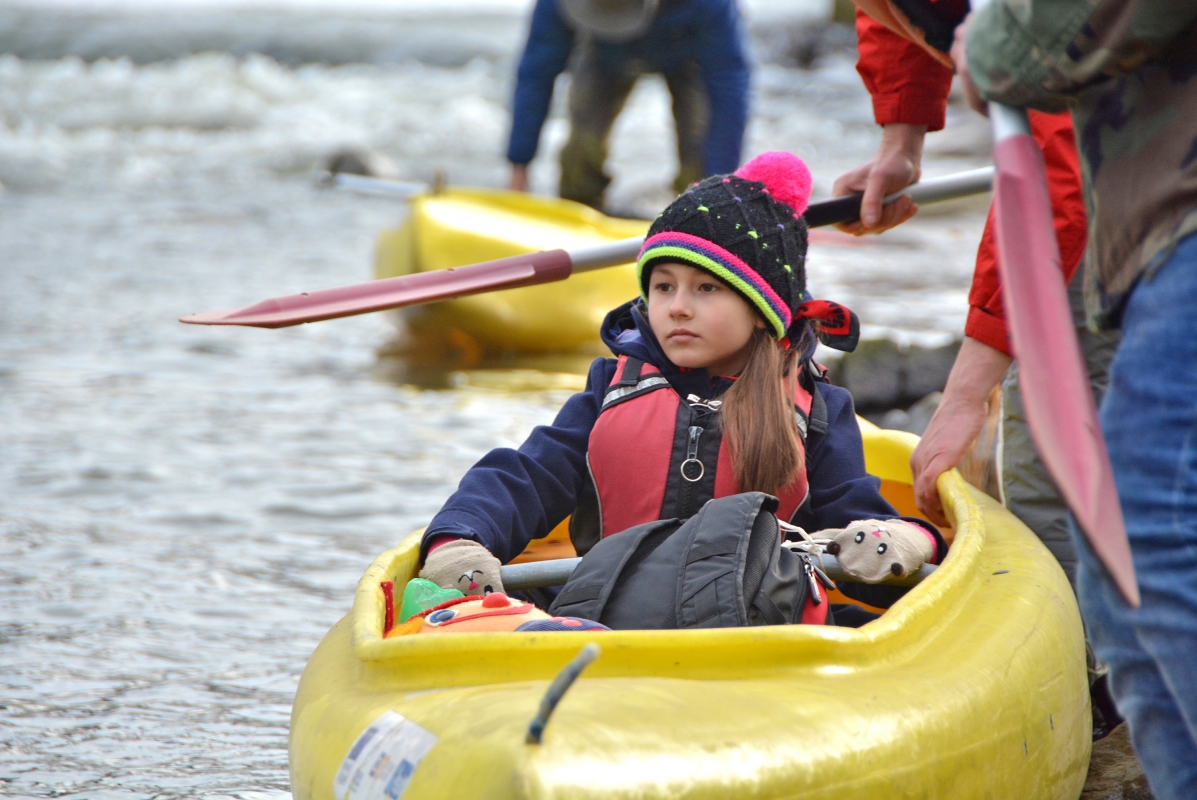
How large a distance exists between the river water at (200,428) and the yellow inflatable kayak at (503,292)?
373 mm

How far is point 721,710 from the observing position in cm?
131

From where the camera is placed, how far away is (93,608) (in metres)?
2.92

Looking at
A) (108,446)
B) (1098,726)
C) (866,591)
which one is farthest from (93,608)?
(1098,726)

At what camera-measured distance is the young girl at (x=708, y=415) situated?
2.00 m

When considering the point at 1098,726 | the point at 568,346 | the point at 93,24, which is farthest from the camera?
the point at 93,24

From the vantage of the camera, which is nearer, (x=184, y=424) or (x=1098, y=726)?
(x=1098, y=726)

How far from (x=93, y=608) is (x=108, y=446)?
147cm

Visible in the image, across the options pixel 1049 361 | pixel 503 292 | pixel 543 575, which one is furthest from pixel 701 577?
pixel 503 292

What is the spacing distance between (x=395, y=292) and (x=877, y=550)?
0.98 metres

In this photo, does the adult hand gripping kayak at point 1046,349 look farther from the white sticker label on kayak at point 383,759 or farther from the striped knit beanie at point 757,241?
the striped knit beanie at point 757,241

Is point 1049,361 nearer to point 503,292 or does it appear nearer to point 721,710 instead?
point 721,710

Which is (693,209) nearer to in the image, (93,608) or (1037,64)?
(1037,64)

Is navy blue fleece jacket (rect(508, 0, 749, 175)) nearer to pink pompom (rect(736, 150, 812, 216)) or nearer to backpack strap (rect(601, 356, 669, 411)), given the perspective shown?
pink pompom (rect(736, 150, 812, 216))

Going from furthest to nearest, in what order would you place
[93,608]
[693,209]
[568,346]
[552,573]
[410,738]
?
[568,346] → [93,608] → [693,209] → [552,573] → [410,738]
